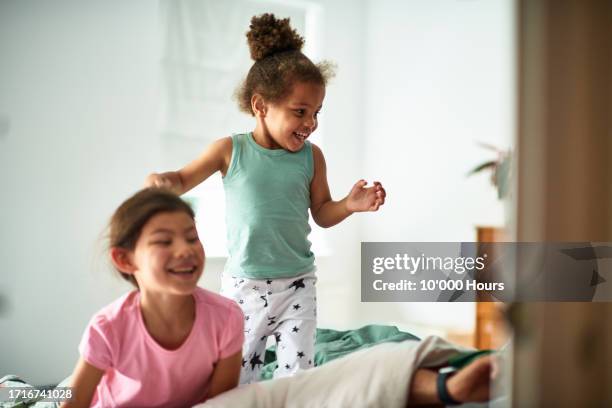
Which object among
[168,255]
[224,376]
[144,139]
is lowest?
[224,376]

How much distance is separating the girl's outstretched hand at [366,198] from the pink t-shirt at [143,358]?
330mm

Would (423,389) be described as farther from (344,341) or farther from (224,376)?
(344,341)

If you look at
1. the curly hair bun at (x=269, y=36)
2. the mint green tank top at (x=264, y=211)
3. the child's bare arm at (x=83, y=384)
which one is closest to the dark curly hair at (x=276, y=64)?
the curly hair bun at (x=269, y=36)

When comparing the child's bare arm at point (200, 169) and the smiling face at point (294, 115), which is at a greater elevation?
the smiling face at point (294, 115)

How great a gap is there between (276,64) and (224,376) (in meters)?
0.58

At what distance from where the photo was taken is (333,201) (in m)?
1.17

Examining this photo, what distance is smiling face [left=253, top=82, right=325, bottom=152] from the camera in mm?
1089

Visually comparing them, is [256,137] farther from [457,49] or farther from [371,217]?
[371,217]

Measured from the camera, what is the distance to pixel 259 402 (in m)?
0.75

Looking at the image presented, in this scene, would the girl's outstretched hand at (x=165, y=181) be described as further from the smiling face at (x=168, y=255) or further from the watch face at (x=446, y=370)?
the watch face at (x=446, y=370)

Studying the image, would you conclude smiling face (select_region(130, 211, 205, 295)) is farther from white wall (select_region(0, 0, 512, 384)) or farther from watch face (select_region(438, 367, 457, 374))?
white wall (select_region(0, 0, 512, 384))

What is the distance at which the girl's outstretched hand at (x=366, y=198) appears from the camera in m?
1.01

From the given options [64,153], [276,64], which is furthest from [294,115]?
[64,153]

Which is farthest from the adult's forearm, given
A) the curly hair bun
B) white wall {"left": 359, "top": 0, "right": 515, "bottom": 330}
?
white wall {"left": 359, "top": 0, "right": 515, "bottom": 330}
